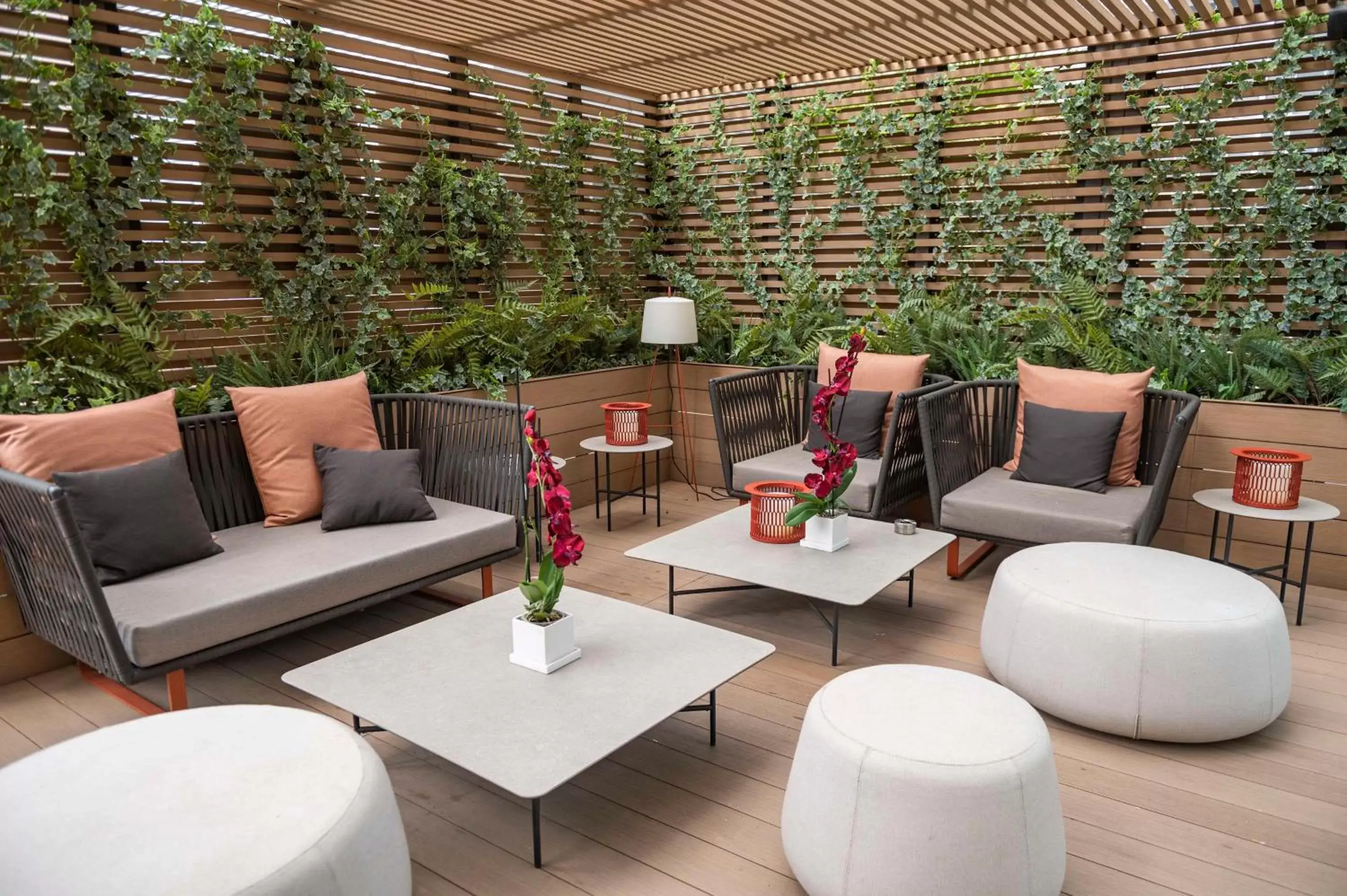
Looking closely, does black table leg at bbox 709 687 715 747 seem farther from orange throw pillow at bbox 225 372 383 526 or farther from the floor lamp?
the floor lamp

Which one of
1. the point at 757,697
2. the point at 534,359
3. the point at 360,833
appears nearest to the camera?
the point at 360,833

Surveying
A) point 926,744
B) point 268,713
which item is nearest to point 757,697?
point 926,744

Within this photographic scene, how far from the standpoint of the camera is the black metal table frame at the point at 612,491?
203 inches

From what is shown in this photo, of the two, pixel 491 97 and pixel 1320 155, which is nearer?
pixel 1320 155

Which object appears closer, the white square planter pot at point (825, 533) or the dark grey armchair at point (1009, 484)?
the white square planter pot at point (825, 533)

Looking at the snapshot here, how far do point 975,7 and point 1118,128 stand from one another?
1.15 meters

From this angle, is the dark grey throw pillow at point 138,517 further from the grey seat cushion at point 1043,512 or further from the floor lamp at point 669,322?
the grey seat cushion at point 1043,512

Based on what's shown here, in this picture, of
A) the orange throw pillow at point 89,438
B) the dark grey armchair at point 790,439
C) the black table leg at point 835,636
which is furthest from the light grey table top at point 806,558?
the orange throw pillow at point 89,438

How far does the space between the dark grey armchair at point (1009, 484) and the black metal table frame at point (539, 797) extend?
1622 millimetres

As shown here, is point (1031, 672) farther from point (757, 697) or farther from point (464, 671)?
point (464, 671)

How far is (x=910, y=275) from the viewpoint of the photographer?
5586mm

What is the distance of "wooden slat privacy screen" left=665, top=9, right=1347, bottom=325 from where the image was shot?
4.49 meters

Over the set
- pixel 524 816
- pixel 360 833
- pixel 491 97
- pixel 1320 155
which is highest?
pixel 491 97

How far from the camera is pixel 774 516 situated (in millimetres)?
3652
